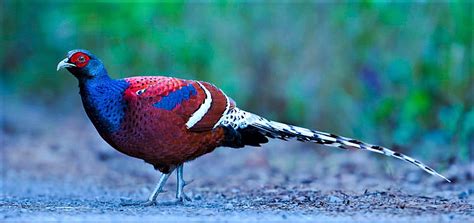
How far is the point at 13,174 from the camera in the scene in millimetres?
10453

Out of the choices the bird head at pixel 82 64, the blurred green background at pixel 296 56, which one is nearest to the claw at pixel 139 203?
the bird head at pixel 82 64

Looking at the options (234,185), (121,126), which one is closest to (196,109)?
(121,126)

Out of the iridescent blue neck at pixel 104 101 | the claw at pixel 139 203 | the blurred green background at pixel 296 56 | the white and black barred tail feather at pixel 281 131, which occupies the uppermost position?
the blurred green background at pixel 296 56

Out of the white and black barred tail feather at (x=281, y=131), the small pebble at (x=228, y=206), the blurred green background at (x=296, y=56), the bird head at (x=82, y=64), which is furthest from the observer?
the blurred green background at (x=296, y=56)

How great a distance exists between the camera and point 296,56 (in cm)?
1270

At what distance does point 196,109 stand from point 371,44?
4954mm

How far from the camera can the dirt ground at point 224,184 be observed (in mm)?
6430

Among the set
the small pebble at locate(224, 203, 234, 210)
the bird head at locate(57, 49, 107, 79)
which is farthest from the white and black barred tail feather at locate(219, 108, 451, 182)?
the bird head at locate(57, 49, 107, 79)

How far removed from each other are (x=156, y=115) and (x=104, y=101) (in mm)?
379

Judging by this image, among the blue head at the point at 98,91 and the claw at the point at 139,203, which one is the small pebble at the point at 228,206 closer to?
the claw at the point at 139,203

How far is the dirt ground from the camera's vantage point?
6430mm

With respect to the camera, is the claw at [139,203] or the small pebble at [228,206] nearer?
the small pebble at [228,206]

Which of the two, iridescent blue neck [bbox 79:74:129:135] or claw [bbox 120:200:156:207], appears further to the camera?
claw [bbox 120:200:156:207]

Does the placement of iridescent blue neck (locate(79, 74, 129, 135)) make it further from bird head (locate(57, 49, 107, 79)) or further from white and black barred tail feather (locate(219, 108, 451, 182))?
white and black barred tail feather (locate(219, 108, 451, 182))
